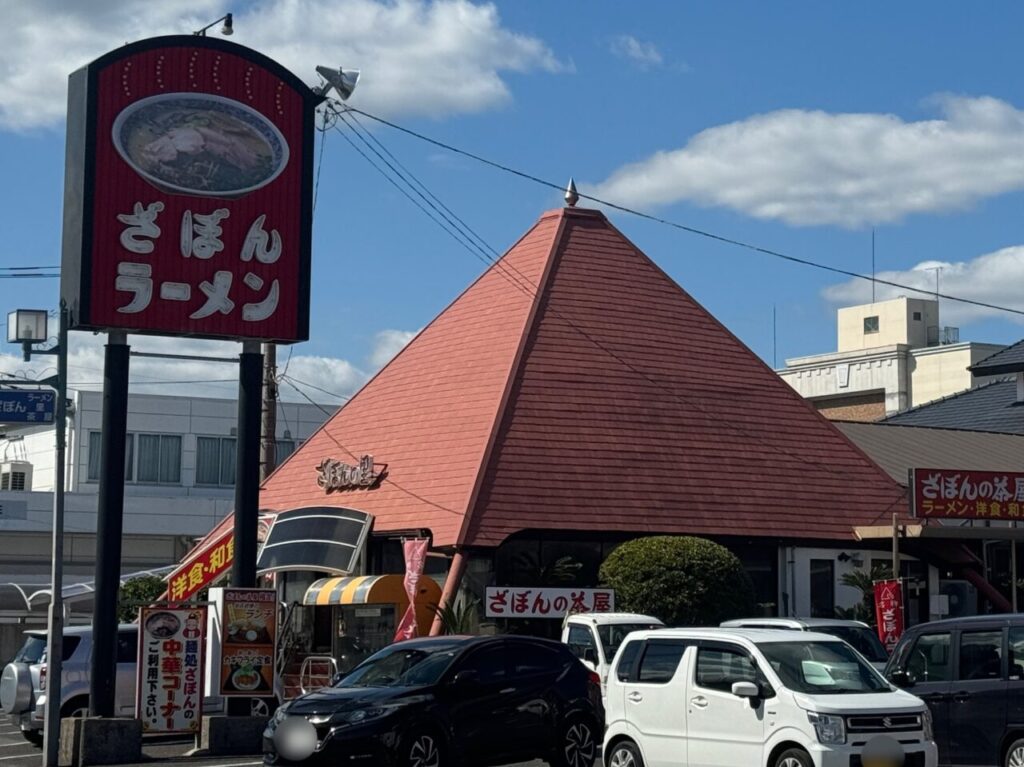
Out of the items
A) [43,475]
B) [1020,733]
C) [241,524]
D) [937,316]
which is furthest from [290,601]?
[937,316]

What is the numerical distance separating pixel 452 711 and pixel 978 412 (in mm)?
36220

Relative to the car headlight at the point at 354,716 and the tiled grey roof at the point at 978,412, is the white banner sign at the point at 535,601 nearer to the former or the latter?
the car headlight at the point at 354,716

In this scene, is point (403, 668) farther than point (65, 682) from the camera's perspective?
No

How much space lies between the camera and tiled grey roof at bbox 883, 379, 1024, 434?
47812 millimetres

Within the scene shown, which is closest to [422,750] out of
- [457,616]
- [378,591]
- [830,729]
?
[830,729]

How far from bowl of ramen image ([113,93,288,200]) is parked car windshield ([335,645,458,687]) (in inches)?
329

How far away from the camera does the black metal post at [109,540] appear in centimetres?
2150

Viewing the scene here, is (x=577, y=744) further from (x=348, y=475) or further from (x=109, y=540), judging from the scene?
(x=348, y=475)

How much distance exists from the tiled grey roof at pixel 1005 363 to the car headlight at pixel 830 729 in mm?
35361

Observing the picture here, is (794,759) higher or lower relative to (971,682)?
lower

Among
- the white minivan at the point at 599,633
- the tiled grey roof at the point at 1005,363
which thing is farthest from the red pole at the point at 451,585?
the tiled grey roof at the point at 1005,363

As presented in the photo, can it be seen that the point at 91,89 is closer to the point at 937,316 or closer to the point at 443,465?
the point at 443,465

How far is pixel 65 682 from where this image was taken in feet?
77.0

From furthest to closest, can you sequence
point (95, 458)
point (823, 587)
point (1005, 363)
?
point (95, 458), point (1005, 363), point (823, 587)
